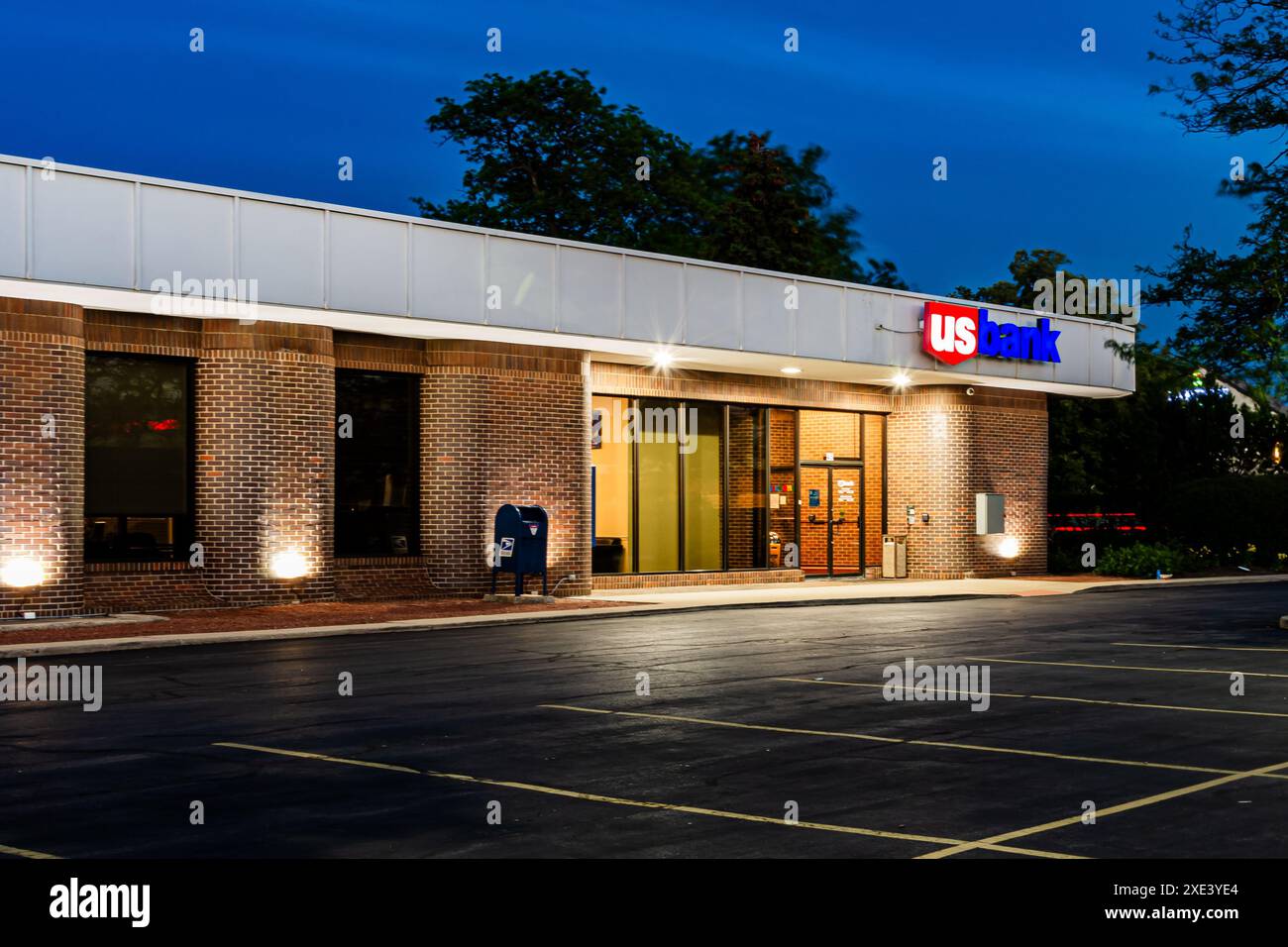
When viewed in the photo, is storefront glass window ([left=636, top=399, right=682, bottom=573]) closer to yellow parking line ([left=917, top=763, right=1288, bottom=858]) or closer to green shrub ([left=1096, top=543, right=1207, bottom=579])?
green shrub ([left=1096, top=543, right=1207, bottom=579])

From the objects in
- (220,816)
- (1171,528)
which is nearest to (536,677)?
(220,816)

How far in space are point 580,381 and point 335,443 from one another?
4.93 metres

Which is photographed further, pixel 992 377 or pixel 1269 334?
pixel 992 377

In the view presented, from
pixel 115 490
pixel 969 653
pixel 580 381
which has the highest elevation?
pixel 580 381

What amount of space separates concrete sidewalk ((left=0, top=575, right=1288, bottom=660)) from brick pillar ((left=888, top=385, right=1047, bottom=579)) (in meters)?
1.07

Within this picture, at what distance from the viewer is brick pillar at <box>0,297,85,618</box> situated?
2025 centimetres

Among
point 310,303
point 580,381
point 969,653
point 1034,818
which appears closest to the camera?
point 1034,818

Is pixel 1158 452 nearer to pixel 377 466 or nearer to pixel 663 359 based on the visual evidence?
pixel 663 359

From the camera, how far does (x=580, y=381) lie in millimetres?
27328

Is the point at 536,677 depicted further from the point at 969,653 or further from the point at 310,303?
the point at 310,303

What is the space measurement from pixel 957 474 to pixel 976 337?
3.53m

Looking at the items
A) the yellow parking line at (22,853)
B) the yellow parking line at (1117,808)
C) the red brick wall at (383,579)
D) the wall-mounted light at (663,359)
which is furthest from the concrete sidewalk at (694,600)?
the yellow parking line at (1117,808)

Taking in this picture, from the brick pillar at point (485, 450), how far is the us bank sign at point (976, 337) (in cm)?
938

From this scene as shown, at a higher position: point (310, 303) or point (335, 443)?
point (310, 303)
